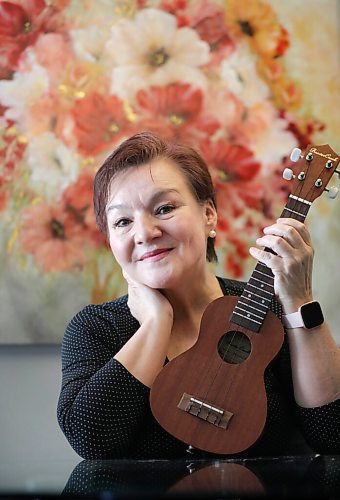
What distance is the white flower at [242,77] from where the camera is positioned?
2436 mm

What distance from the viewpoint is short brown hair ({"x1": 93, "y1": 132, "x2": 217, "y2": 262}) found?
159 cm

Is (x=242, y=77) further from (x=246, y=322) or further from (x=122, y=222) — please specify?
(x=246, y=322)

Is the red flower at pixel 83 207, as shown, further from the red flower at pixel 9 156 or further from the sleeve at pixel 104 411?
the sleeve at pixel 104 411

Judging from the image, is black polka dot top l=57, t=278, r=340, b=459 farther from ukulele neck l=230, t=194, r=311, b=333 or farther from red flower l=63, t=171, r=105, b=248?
red flower l=63, t=171, r=105, b=248

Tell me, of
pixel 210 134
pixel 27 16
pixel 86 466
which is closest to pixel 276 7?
pixel 210 134

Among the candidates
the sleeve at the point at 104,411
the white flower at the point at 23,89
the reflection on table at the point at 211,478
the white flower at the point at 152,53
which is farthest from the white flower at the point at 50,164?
the reflection on table at the point at 211,478

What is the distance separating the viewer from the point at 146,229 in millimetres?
1493

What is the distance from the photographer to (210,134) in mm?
2432

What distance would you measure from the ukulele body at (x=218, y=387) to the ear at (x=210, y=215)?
0.92ft

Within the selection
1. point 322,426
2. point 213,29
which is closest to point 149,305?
point 322,426

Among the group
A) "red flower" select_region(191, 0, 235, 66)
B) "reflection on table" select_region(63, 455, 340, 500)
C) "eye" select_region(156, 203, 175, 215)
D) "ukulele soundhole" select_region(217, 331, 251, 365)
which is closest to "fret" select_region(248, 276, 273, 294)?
"ukulele soundhole" select_region(217, 331, 251, 365)

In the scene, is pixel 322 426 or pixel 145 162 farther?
pixel 145 162

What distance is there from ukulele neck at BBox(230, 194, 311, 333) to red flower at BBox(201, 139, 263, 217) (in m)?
0.95

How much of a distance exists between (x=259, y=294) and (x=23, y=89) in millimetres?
1245
